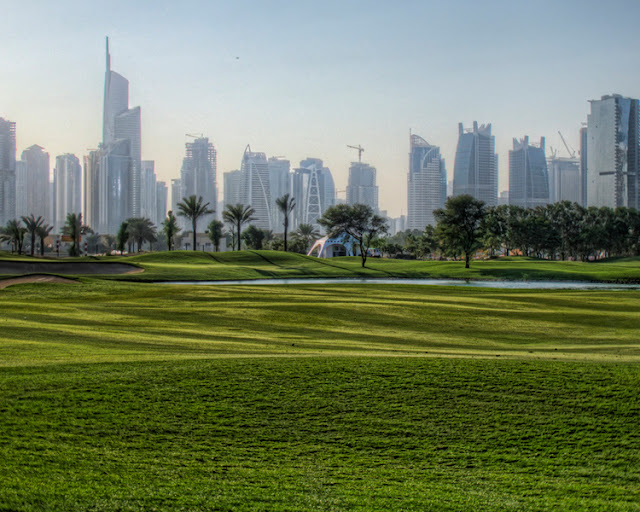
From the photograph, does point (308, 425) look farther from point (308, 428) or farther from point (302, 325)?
point (302, 325)

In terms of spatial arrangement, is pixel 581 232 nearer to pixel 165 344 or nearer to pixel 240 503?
pixel 165 344

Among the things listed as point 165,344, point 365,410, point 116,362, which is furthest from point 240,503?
point 165,344

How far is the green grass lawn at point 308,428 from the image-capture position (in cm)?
724

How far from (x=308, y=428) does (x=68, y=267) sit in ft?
198

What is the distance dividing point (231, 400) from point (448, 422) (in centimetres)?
372

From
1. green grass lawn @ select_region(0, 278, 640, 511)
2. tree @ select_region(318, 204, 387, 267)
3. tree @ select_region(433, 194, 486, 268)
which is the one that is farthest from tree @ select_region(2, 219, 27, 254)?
green grass lawn @ select_region(0, 278, 640, 511)

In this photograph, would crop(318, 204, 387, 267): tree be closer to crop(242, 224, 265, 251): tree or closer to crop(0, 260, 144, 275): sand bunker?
crop(0, 260, 144, 275): sand bunker

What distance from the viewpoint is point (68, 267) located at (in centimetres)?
6406

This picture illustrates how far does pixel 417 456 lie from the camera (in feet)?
28.7

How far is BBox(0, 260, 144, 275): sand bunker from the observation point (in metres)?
59.2

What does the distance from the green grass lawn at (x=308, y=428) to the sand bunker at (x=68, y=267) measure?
44.7m

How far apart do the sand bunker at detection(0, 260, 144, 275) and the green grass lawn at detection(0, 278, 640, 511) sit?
44722 millimetres

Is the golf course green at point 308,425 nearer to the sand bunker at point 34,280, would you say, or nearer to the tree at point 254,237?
the sand bunker at point 34,280

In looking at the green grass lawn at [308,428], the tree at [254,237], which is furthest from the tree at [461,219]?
the green grass lawn at [308,428]
